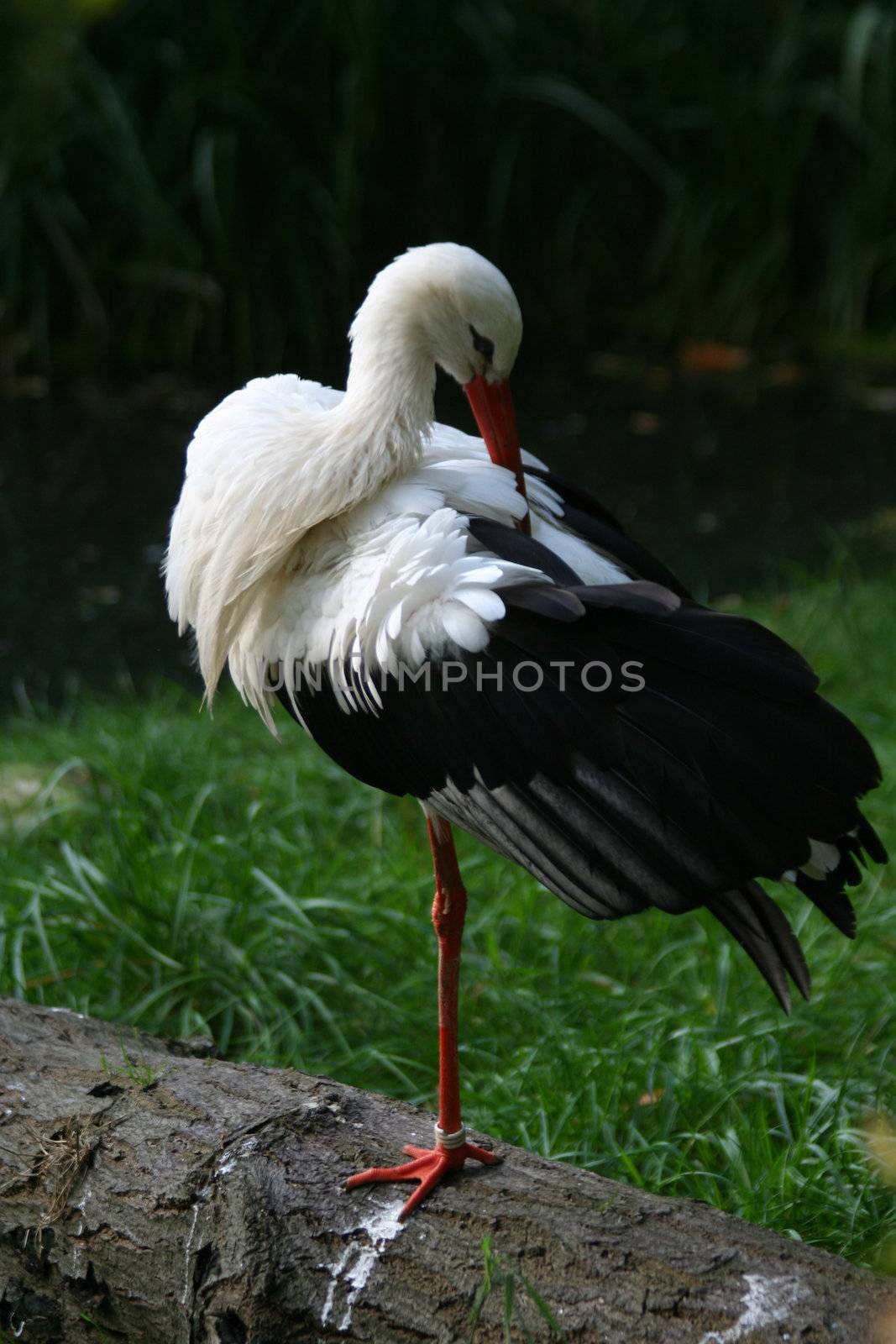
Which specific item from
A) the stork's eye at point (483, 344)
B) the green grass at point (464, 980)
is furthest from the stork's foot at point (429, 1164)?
the stork's eye at point (483, 344)

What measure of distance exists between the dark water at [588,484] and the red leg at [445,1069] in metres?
2.76


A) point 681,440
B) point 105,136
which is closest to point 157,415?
point 105,136

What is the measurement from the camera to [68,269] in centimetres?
768

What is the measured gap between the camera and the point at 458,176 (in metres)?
8.41

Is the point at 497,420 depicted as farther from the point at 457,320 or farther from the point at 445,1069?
the point at 445,1069

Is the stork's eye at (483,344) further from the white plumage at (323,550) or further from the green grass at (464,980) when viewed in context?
the green grass at (464,980)

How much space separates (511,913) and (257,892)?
58 centimetres

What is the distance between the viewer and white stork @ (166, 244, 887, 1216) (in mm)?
2043

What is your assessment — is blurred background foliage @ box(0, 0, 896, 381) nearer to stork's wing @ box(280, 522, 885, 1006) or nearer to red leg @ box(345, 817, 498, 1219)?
red leg @ box(345, 817, 498, 1219)

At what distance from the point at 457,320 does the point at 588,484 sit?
4739mm

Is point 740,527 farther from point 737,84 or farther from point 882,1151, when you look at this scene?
point 882,1151

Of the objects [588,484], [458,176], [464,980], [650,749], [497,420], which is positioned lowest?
[464,980]

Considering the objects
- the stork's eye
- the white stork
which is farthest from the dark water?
the stork's eye

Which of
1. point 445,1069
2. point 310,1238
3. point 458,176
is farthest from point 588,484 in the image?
point 310,1238
